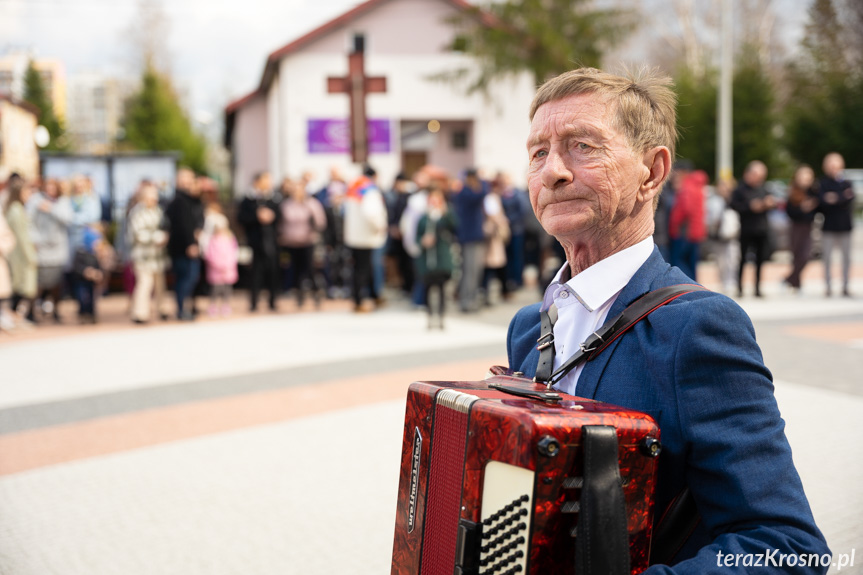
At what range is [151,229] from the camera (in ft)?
40.3

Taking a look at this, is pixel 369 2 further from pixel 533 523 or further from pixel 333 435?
pixel 533 523

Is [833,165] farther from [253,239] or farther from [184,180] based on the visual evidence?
[184,180]

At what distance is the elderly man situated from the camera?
60.1 inches

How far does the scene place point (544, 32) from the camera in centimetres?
2250

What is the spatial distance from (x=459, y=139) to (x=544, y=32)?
25.1 ft

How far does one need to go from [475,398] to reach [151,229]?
37.8 ft

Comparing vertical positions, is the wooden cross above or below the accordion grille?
above

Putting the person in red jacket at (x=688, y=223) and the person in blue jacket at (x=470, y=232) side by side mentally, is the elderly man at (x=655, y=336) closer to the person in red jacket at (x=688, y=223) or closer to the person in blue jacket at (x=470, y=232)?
the person in blue jacket at (x=470, y=232)

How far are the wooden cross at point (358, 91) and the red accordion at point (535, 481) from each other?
13.3 m

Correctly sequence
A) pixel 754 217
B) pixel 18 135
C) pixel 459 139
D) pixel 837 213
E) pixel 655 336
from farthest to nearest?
1. pixel 18 135
2. pixel 459 139
3. pixel 754 217
4. pixel 837 213
5. pixel 655 336

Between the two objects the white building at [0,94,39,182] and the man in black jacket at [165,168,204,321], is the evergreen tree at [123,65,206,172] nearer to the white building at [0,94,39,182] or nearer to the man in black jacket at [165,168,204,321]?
the white building at [0,94,39,182]

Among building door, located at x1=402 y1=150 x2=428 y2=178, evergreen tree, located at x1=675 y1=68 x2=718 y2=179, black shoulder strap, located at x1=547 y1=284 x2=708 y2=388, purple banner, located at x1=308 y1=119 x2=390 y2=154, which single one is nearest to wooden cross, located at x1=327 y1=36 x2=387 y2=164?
purple banner, located at x1=308 y1=119 x2=390 y2=154

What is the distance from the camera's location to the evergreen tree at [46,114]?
4741cm

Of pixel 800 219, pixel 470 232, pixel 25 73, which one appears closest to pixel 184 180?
pixel 470 232
